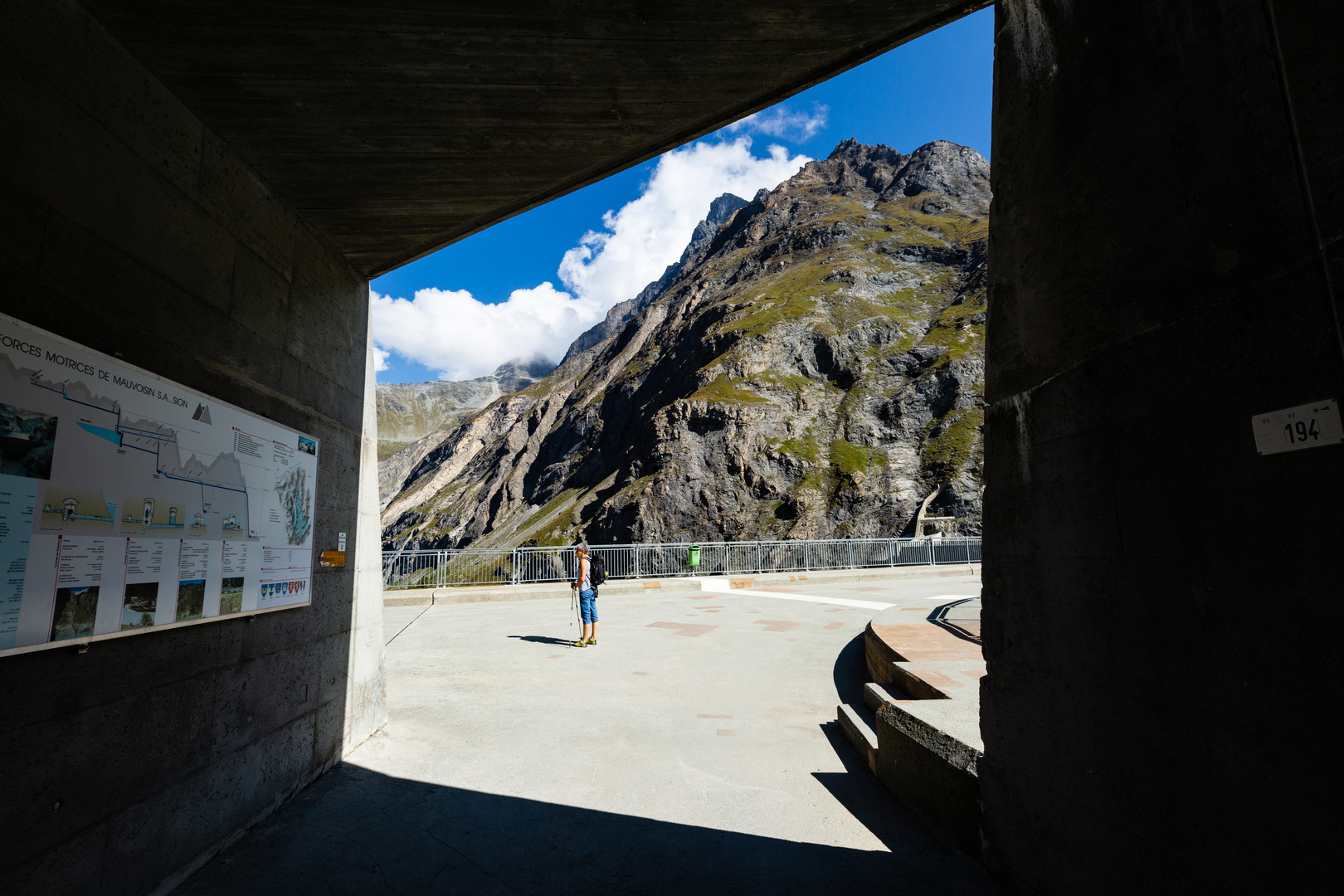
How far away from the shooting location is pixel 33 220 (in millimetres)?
2740

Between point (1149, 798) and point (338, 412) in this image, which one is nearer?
point (1149, 798)

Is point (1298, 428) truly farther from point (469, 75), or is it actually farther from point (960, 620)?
point (960, 620)

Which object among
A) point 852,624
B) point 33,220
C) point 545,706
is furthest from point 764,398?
point 33,220

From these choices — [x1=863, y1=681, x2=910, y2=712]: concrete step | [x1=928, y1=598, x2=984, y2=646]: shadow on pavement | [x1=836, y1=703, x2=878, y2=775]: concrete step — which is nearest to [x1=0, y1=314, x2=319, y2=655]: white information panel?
[x1=836, y1=703, x2=878, y2=775]: concrete step

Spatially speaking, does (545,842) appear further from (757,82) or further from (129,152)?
(757,82)

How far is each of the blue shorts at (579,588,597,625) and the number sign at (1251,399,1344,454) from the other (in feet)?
30.7

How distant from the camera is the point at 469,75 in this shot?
3.77 metres

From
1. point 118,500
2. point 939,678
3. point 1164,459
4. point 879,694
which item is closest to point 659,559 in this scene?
point 879,694

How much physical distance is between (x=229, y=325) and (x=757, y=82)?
382 cm

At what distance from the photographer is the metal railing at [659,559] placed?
18906mm

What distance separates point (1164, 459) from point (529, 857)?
3972 mm

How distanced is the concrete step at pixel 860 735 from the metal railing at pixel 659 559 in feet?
26.6

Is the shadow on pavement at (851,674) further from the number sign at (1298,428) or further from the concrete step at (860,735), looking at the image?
Answer: the number sign at (1298,428)

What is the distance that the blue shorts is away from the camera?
10.6 m
